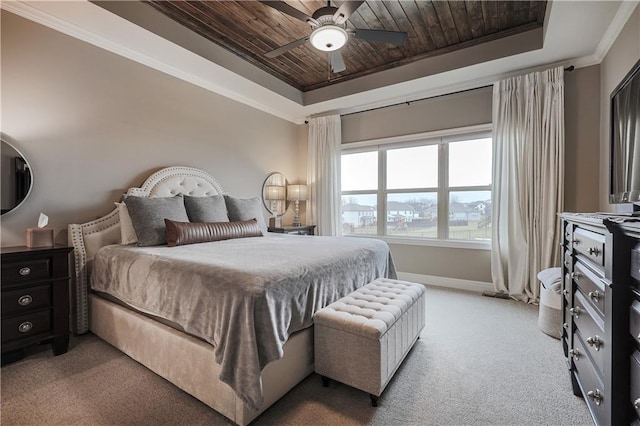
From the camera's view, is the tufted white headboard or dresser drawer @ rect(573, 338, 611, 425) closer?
dresser drawer @ rect(573, 338, 611, 425)

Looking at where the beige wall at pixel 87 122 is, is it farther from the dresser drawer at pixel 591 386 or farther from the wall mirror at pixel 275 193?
the dresser drawer at pixel 591 386

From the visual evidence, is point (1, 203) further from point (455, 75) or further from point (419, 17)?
point (455, 75)

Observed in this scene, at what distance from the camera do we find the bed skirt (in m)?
1.46

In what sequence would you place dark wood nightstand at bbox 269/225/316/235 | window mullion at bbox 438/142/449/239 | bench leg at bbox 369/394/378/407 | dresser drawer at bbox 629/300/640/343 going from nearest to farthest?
1. dresser drawer at bbox 629/300/640/343
2. bench leg at bbox 369/394/378/407
3. window mullion at bbox 438/142/449/239
4. dark wood nightstand at bbox 269/225/316/235

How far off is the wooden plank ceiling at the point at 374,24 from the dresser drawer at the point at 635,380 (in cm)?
296

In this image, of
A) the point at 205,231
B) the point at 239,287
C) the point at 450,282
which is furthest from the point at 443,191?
the point at 239,287

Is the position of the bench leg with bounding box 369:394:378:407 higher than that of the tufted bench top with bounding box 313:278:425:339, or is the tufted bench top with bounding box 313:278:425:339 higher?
the tufted bench top with bounding box 313:278:425:339

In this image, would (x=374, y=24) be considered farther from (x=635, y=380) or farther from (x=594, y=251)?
(x=635, y=380)

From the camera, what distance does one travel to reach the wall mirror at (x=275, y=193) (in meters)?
4.54

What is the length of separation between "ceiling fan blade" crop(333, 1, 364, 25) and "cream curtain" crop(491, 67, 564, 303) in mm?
2354

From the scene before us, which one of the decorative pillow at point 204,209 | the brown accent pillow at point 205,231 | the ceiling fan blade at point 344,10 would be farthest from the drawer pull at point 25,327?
the ceiling fan blade at point 344,10

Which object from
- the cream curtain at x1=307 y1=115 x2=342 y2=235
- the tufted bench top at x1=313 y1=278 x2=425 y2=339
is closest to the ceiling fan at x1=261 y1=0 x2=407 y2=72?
the tufted bench top at x1=313 y1=278 x2=425 y2=339

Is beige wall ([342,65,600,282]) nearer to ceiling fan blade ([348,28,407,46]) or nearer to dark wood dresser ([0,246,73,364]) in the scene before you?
ceiling fan blade ([348,28,407,46])

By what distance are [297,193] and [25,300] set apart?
132 inches
